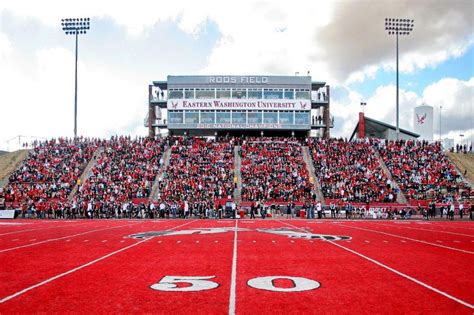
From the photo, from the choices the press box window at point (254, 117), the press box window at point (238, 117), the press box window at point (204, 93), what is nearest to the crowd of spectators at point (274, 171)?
the press box window at point (254, 117)

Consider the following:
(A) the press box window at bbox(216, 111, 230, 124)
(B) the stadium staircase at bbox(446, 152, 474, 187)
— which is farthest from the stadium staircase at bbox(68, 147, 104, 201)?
(B) the stadium staircase at bbox(446, 152, 474, 187)

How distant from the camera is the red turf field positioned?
25.0 feet

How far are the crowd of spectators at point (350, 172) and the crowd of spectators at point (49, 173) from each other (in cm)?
2363

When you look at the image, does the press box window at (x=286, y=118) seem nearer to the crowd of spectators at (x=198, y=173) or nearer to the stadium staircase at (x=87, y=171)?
the crowd of spectators at (x=198, y=173)

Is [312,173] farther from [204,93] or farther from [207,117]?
[204,93]

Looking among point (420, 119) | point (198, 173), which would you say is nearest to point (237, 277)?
point (198, 173)

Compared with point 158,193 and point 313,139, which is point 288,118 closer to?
point 313,139

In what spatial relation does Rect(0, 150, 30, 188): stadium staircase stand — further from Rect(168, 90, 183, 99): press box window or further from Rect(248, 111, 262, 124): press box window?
Rect(248, 111, 262, 124): press box window

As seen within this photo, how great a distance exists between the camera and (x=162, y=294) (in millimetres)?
8359

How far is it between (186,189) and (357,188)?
50.0ft

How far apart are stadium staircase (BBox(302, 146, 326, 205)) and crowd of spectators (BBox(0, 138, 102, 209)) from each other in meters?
21.8

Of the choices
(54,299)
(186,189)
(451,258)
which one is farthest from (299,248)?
(186,189)

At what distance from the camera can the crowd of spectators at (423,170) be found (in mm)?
42125

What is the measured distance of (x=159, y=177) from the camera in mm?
44969
